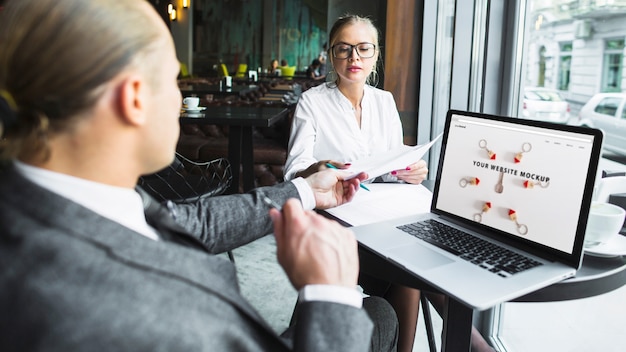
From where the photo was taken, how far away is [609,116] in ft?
5.11

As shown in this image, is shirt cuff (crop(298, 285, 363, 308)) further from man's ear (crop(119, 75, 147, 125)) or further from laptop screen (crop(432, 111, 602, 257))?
laptop screen (crop(432, 111, 602, 257))

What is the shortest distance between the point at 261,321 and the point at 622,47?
136 centimetres

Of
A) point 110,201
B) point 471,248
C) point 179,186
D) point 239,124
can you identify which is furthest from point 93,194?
point 239,124

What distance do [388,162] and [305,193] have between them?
0.25 m

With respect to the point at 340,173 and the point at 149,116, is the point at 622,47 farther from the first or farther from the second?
the point at 149,116

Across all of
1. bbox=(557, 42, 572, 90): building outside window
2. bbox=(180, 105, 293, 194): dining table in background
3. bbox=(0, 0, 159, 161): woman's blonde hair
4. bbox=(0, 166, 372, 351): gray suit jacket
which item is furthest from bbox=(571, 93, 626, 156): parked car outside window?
bbox=(180, 105, 293, 194): dining table in background

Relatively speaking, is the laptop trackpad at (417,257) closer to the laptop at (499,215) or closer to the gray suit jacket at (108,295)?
the laptop at (499,215)

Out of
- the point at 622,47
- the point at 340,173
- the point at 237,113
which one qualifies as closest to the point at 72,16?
the point at 340,173

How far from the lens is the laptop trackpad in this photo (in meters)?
1.09

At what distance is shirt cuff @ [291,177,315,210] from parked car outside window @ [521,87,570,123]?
84cm

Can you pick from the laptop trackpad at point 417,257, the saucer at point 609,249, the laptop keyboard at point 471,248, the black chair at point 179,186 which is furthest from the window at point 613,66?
the black chair at point 179,186

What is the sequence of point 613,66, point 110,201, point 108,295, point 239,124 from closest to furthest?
point 108,295 → point 110,201 → point 613,66 → point 239,124

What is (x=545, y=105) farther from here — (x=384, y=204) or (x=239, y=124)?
(x=239, y=124)

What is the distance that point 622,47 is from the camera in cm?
150
